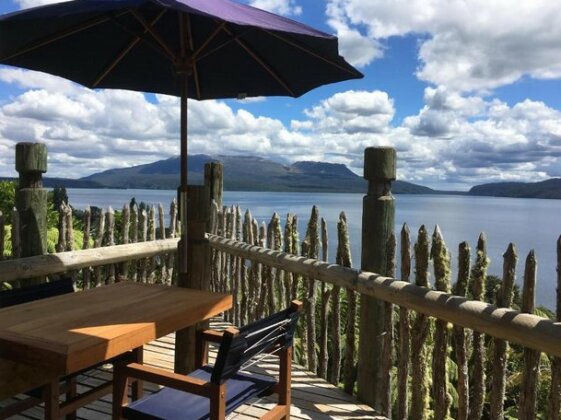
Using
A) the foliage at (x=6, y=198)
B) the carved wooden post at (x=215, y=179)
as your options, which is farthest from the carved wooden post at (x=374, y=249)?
the foliage at (x=6, y=198)

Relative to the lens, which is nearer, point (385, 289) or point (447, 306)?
point (447, 306)

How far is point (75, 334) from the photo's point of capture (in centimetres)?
205

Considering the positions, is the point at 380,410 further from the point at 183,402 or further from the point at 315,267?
the point at 183,402

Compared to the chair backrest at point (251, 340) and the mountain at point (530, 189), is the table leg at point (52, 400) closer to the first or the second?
the chair backrest at point (251, 340)

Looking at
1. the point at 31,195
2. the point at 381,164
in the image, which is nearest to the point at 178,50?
the point at 381,164

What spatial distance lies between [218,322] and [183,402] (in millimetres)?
3201

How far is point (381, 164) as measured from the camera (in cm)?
318

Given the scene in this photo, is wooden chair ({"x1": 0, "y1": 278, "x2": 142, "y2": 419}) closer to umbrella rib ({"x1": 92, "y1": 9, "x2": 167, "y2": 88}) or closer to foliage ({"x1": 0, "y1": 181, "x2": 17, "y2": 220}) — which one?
umbrella rib ({"x1": 92, "y1": 9, "x2": 167, "y2": 88})

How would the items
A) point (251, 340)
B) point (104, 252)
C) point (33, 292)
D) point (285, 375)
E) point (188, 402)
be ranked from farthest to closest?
point (104, 252), point (33, 292), point (285, 375), point (188, 402), point (251, 340)

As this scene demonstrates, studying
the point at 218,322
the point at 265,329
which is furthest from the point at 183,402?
the point at 218,322

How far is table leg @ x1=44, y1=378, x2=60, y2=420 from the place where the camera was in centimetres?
218

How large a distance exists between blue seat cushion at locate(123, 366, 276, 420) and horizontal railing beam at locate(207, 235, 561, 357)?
100 cm

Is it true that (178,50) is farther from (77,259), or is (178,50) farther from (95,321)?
(77,259)

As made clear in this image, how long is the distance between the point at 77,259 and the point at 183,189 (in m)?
1.59
